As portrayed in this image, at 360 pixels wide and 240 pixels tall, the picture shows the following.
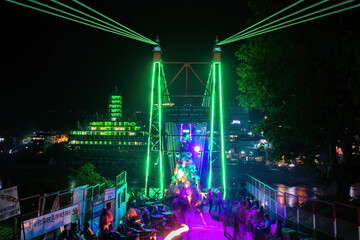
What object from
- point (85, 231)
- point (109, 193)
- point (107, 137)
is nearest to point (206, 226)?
point (109, 193)

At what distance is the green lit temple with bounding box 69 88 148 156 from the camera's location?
8294cm

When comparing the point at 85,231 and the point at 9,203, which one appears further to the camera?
the point at 85,231

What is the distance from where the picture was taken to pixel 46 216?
26.1 feet

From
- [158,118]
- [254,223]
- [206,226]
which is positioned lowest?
[206,226]

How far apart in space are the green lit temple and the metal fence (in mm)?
70146

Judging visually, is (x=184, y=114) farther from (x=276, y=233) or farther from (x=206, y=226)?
(x=276, y=233)

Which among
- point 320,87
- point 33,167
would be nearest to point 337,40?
point 320,87

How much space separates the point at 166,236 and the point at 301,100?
7.23 metres

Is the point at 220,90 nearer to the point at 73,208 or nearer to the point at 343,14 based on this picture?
the point at 343,14

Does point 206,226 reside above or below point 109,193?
below

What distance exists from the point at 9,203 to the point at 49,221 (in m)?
2.04

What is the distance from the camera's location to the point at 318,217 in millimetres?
9445

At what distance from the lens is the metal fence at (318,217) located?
27.0 feet

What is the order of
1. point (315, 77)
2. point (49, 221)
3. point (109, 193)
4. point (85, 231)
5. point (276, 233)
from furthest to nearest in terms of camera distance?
point (109, 193), point (315, 77), point (276, 233), point (85, 231), point (49, 221)
